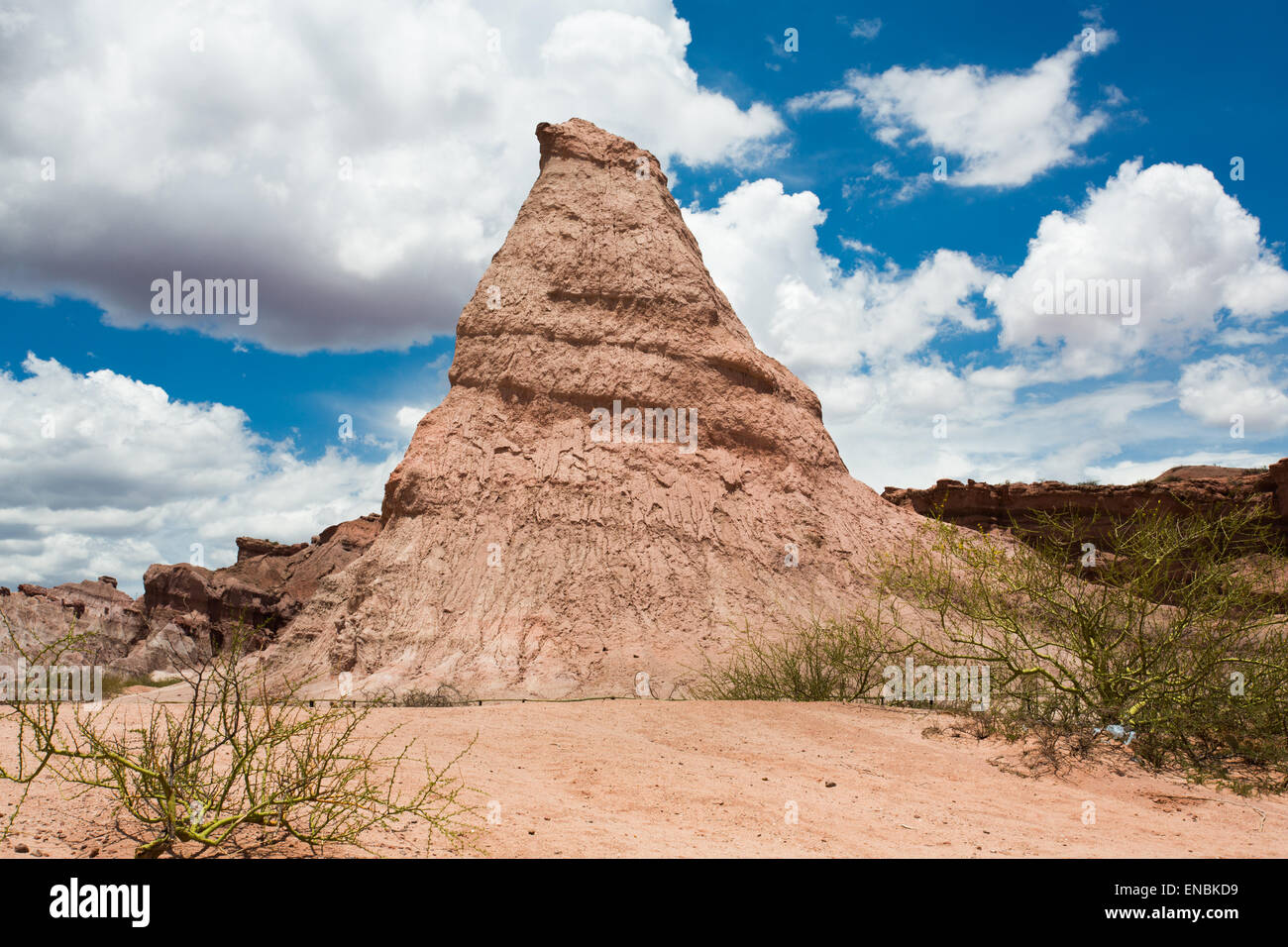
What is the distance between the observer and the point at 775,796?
6.16 meters

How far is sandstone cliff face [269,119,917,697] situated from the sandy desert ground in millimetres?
5888

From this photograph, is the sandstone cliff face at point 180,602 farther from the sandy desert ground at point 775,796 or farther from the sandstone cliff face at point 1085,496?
the sandstone cliff face at point 1085,496

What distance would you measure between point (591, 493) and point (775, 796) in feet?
38.5

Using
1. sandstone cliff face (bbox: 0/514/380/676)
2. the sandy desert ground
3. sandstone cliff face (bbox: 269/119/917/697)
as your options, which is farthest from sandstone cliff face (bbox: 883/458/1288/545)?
sandstone cliff face (bbox: 0/514/380/676)

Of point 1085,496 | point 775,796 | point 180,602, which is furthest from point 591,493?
point 1085,496

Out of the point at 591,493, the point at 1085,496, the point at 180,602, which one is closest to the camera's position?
the point at 591,493

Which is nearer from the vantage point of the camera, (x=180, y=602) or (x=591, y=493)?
(x=591, y=493)

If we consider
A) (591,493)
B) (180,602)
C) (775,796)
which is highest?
(591,493)

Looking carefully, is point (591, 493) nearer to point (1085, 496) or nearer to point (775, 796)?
point (775, 796)

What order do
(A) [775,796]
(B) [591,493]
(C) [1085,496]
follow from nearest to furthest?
(A) [775,796] < (B) [591,493] < (C) [1085,496]

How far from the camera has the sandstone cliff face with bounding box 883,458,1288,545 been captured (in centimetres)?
2283

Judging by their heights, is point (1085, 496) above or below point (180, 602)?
above
